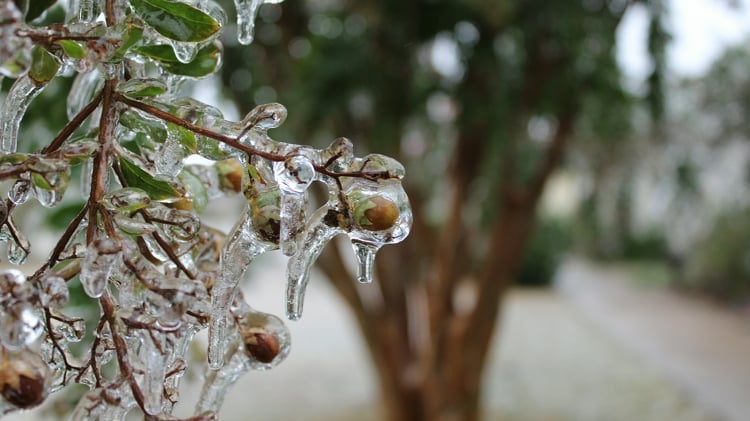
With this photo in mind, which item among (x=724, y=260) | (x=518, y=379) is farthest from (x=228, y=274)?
(x=724, y=260)

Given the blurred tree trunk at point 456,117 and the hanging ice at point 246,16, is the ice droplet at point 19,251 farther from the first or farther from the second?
the blurred tree trunk at point 456,117

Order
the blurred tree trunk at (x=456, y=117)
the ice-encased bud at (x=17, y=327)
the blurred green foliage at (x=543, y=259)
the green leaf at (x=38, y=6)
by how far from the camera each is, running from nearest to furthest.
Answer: the ice-encased bud at (x=17, y=327)
the green leaf at (x=38, y=6)
the blurred tree trunk at (x=456, y=117)
the blurred green foliage at (x=543, y=259)

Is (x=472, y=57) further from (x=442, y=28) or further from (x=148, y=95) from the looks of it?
(x=148, y=95)

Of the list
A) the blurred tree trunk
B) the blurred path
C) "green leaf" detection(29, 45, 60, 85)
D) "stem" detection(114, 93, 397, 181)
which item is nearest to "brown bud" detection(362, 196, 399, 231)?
"stem" detection(114, 93, 397, 181)

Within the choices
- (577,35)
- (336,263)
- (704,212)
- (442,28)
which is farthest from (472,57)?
(704,212)

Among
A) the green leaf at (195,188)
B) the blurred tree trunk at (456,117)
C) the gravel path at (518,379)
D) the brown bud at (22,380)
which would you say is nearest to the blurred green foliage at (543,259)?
the gravel path at (518,379)

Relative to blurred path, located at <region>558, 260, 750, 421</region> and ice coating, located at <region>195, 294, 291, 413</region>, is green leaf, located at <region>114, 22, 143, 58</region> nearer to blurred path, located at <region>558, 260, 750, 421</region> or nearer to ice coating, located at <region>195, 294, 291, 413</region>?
ice coating, located at <region>195, 294, 291, 413</region>

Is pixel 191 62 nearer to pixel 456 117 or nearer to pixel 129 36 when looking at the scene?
pixel 129 36
